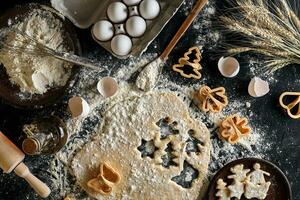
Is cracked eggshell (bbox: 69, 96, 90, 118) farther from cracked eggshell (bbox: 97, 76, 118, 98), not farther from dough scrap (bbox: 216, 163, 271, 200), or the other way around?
dough scrap (bbox: 216, 163, 271, 200)

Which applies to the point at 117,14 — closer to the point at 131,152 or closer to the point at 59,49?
the point at 59,49

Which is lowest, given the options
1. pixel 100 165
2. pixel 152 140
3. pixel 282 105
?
pixel 100 165

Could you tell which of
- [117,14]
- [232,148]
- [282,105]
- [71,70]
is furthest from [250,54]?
[71,70]

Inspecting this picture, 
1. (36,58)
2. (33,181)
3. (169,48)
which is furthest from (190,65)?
(33,181)

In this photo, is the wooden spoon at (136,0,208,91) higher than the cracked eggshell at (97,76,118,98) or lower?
higher

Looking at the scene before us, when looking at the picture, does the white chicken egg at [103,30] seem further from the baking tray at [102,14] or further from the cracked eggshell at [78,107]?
the cracked eggshell at [78,107]

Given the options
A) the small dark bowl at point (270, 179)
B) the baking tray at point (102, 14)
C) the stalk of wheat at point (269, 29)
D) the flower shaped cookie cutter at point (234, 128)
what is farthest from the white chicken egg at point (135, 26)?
the small dark bowl at point (270, 179)

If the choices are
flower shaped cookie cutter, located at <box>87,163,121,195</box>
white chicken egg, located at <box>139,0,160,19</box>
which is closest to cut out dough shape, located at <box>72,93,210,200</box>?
flower shaped cookie cutter, located at <box>87,163,121,195</box>
